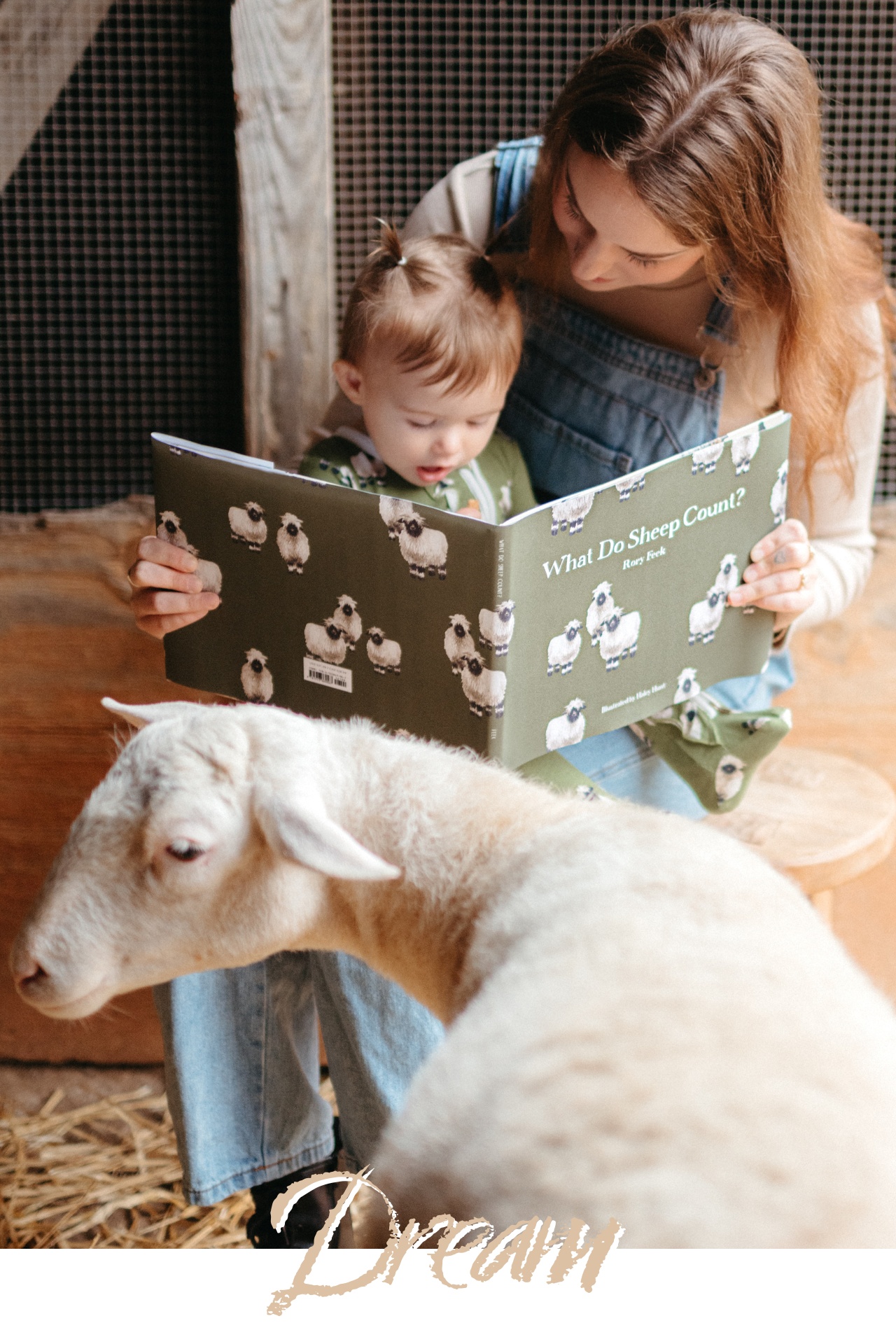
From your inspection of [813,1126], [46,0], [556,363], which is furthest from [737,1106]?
[46,0]

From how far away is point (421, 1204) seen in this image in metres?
0.67

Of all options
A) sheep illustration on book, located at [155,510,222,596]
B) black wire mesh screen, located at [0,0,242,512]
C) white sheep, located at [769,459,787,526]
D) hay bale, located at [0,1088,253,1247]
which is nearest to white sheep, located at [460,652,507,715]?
sheep illustration on book, located at [155,510,222,596]

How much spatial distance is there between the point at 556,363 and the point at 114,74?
806mm

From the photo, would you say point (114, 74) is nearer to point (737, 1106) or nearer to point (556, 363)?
point (556, 363)

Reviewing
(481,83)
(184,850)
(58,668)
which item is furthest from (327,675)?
(481,83)

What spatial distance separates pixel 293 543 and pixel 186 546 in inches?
5.8

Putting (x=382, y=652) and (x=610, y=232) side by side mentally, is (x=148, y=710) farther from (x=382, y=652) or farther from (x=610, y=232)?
(x=610, y=232)

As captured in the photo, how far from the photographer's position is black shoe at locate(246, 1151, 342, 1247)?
1.48 meters

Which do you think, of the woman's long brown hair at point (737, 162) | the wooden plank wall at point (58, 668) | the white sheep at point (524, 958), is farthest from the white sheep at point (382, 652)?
the wooden plank wall at point (58, 668)

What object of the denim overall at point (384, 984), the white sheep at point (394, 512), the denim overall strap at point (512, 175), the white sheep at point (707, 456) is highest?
the denim overall strap at point (512, 175)

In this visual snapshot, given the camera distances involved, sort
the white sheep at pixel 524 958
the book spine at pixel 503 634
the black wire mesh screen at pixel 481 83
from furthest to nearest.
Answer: the black wire mesh screen at pixel 481 83, the book spine at pixel 503 634, the white sheep at pixel 524 958

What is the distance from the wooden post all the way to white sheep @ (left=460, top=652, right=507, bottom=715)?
2.67 feet

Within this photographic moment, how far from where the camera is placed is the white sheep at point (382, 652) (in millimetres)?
1153

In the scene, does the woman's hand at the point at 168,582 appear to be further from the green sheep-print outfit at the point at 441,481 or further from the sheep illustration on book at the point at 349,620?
the green sheep-print outfit at the point at 441,481
